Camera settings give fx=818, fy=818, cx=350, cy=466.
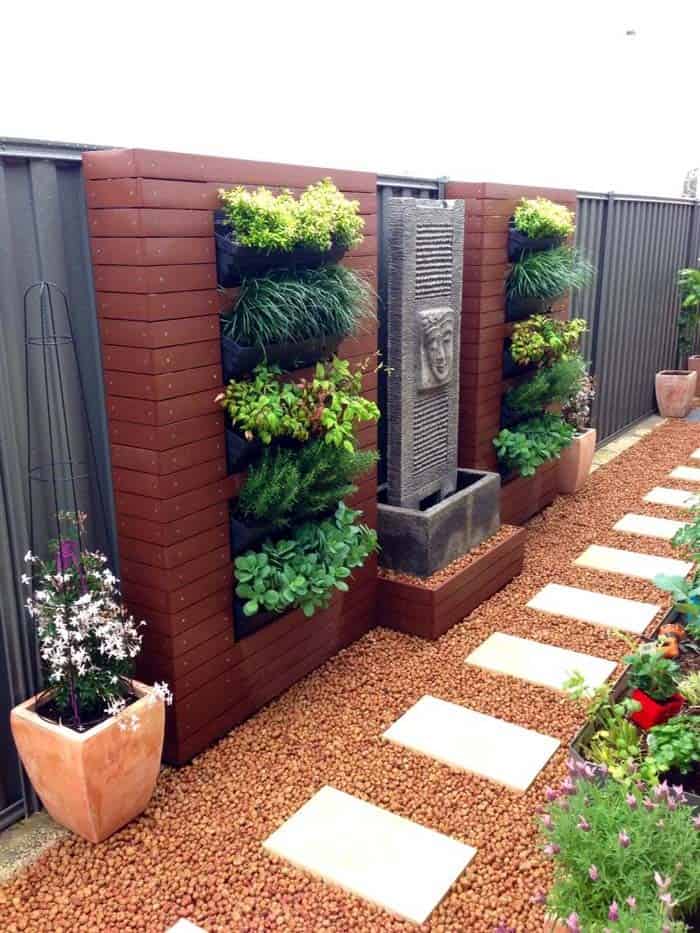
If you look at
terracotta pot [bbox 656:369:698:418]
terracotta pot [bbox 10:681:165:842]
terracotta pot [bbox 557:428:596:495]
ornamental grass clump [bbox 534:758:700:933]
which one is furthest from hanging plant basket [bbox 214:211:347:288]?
terracotta pot [bbox 656:369:698:418]

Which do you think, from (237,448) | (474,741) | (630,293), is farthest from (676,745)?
(630,293)

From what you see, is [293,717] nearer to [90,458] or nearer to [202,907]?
[202,907]

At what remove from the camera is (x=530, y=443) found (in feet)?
15.1

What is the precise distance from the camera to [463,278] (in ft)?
14.0

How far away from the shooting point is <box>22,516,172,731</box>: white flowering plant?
7.64 feet

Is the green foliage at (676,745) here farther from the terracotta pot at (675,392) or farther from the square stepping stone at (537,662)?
the terracotta pot at (675,392)

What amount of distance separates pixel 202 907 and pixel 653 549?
10.8ft

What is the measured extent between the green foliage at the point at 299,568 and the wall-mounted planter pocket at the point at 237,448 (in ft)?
1.11

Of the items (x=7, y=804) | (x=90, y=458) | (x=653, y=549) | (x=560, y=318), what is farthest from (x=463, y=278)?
(x=7, y=804)

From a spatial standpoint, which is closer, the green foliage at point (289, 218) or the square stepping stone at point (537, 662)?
the green foliage at point (289, 218)

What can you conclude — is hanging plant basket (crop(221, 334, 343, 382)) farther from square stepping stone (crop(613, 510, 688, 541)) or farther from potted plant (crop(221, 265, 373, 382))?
square stepping stone (crop(613, 510, 688, 541))

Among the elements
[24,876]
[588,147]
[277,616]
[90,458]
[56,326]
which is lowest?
[24,876]

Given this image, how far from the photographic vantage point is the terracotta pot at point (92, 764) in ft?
7.46

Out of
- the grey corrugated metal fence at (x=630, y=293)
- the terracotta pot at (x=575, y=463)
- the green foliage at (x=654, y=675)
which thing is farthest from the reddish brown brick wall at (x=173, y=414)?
the grey corrugated metal fence at (x=630, y=293)
